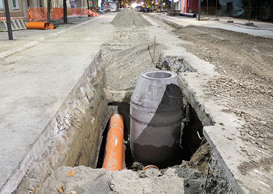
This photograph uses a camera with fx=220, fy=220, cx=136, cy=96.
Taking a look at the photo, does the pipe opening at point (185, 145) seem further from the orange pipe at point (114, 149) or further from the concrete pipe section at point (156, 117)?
the orange pipe at point (114, 149)

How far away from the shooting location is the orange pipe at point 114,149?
12.1 feet

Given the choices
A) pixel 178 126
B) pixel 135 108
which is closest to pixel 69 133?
pixel 135 108

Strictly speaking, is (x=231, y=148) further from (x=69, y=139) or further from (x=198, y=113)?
(x=69, y=139)

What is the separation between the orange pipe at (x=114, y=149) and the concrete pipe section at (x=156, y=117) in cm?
36

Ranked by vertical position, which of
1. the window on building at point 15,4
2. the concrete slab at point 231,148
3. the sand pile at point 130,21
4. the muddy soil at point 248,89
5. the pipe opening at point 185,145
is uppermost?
the window on building at point 15,4

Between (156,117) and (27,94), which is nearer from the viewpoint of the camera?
(27,94)

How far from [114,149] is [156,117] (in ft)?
3.20

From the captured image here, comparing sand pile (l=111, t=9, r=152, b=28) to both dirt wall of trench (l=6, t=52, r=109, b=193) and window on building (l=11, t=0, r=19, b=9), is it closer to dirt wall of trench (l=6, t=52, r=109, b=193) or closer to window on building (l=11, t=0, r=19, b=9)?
window on building (l=11, t=0, r=19, b=9)

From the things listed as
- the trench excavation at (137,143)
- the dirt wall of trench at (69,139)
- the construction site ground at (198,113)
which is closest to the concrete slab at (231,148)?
the construction site ground at (198,113)

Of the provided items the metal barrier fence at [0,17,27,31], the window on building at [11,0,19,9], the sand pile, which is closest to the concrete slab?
the metal barrier fence at [0,17,27,31]

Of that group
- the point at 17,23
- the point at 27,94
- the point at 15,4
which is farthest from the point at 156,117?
the point at 15,4

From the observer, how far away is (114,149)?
13.3 ft

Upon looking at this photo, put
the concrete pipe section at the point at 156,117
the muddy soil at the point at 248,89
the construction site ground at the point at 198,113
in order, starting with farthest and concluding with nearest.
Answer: the concrete pipe section at the point at 156,117
the muddy soil at the point at 248,89
the construction site ground at the point at 198,113

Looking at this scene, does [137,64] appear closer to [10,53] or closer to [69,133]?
[10,53]
